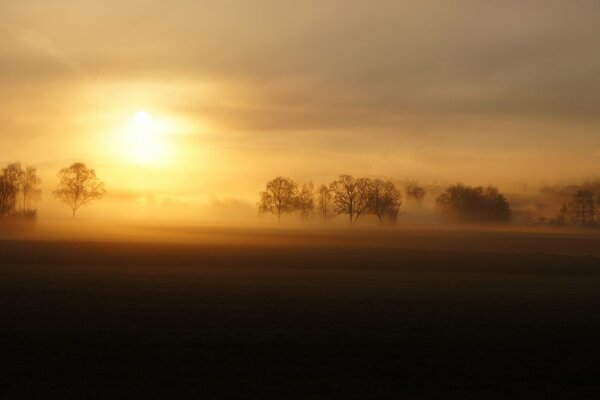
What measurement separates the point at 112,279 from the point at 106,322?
12493mm

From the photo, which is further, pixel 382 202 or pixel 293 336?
pixel 382 202

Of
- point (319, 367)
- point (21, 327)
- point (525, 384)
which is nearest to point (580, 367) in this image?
point (525, 384)

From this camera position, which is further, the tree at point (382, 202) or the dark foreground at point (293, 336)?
the tree at point (382, 202)

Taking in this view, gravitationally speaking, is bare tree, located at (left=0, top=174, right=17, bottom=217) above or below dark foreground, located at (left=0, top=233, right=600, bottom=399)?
above

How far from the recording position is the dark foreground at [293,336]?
11.2 meters

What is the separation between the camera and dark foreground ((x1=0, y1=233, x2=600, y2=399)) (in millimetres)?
11227

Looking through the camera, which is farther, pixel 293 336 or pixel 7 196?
pixel 7 196

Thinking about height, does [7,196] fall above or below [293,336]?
above

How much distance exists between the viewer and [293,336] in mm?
15305

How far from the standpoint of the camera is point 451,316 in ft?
61.9

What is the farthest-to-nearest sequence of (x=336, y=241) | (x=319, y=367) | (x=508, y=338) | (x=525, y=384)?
(x=336, y=241)
(x=508, y=338)
(x=319, y=367)
(x=525, y=384)

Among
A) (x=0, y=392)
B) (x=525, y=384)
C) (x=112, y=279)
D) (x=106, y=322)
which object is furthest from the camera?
(x=112, y=279)

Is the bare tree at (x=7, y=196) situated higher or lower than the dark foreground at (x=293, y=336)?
higher

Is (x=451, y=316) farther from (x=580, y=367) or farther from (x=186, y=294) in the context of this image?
(x=186, y=294)
